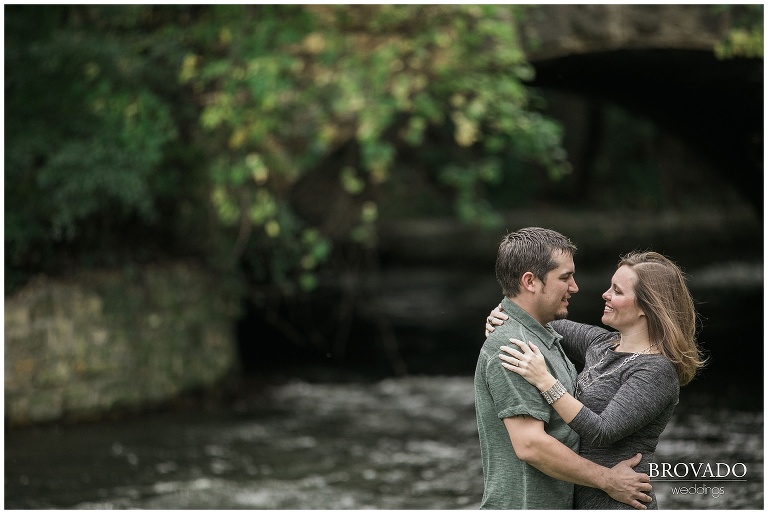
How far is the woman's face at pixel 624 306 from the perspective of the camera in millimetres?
2664

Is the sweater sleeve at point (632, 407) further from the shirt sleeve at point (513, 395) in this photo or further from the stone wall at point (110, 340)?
the stone wall at point (110, 340)

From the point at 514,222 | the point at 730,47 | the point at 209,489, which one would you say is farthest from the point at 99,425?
the point at 514,222

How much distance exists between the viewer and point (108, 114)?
7.32 m

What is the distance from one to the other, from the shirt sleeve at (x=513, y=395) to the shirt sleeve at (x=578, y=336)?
495 mm

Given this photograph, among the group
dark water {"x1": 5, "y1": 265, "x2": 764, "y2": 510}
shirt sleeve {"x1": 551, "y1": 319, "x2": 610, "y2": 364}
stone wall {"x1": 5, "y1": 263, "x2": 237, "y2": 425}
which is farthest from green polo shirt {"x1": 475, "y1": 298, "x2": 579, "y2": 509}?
stone wall {"x1": 5, "y1": 263, "x2": 237, "y2": 425}

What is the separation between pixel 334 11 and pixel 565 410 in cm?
560

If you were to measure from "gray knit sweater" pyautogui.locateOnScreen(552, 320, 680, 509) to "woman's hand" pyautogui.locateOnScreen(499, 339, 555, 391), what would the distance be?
0.13 m

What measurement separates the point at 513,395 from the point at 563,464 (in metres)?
0.22

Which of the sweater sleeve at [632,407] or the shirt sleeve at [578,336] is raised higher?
the shirt sleeve at [578,336]

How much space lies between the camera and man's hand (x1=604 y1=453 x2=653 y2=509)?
8.36 ft

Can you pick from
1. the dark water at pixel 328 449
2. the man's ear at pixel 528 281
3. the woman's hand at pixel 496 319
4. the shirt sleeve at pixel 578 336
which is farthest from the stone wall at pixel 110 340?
the man's ear at pixel 528 281

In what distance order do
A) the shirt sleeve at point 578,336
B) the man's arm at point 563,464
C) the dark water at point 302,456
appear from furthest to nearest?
1. the dark water at point 302,456
2. the shirt sleeve at point 578,336
3. the man's arm at point 563,464

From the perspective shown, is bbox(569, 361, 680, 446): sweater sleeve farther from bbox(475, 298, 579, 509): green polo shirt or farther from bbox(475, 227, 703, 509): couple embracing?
bbox(475, 298, 579, 509): green polo shirt

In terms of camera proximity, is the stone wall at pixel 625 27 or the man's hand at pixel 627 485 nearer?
the man's hand at pixel 627 485
